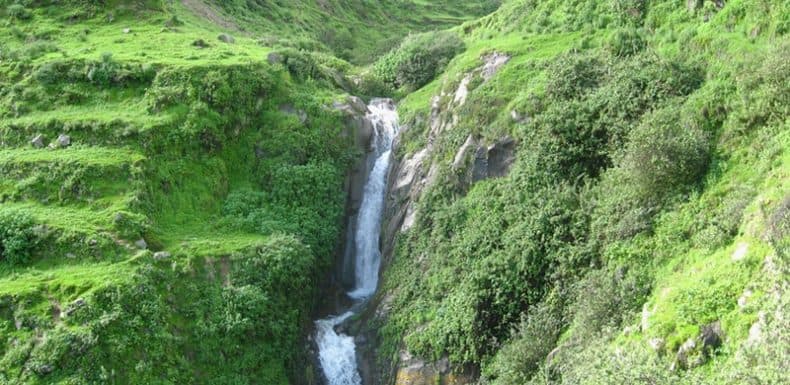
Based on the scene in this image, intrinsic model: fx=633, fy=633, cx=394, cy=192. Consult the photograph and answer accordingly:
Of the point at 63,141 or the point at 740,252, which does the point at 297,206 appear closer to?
the point at 63,141

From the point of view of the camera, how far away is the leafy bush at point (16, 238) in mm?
30516

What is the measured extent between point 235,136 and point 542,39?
2249 cm

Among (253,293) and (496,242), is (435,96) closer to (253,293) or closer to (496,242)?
(496,242)

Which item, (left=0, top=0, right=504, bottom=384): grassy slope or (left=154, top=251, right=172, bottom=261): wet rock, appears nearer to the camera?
(left=0, top=0, right=504, bottom=384): grassy slope

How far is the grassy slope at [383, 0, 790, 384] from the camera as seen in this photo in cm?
1956

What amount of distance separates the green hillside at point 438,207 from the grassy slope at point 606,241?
11cm

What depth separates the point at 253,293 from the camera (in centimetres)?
3278

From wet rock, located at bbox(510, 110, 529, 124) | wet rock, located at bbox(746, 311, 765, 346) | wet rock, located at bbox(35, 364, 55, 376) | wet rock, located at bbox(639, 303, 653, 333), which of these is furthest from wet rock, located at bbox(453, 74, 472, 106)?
wet rock, located at bbox(35, 364, 55, 376)

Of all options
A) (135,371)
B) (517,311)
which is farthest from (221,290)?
(517,311)

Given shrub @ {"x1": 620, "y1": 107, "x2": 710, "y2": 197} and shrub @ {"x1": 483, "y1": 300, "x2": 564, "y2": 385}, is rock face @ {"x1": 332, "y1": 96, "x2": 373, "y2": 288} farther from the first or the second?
shrub @ {"x1": 620, "y1": 107, "x2": 710, "y2": 197}

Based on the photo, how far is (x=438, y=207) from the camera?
1455 inches

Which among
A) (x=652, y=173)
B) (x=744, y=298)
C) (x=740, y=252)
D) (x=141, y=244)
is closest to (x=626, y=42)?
(x=652, y=173)

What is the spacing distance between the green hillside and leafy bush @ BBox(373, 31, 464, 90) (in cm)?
348

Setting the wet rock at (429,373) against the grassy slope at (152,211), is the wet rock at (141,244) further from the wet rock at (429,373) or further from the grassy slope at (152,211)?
the wet rock at (429,373)
